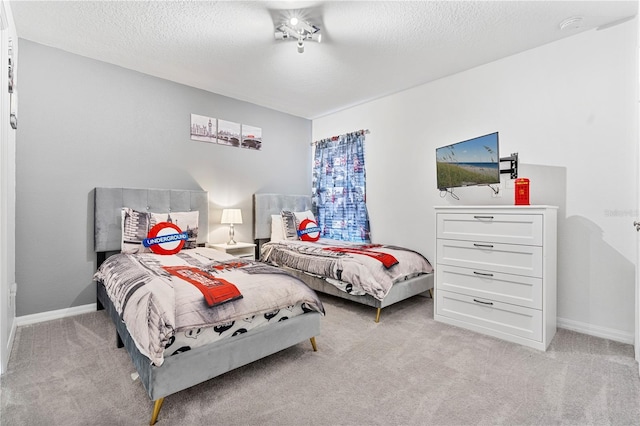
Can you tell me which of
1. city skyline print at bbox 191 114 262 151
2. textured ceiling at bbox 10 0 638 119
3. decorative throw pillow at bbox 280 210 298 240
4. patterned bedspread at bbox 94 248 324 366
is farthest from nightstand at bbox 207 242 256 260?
textured ceiling at bbox 10 0 638 119

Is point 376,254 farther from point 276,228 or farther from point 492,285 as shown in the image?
point 276,228

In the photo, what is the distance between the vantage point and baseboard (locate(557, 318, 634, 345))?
2.44m

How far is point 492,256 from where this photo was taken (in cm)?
258

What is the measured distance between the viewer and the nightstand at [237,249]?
3.78 m

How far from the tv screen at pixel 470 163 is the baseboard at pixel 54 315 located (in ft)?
12.6

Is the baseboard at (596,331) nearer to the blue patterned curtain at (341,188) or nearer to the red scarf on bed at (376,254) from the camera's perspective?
the red scarf on bed at (376,254)

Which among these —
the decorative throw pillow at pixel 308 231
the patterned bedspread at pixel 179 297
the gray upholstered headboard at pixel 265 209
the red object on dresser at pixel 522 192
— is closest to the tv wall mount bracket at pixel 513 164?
the red object on dresser at pixel 522 192

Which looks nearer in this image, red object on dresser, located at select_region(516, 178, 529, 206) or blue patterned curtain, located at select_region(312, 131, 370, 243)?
red object on dresser, located at select_region(516, 178, 529, 206)

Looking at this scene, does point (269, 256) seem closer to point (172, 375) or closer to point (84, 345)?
point (84, 345)

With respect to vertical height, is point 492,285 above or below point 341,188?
below

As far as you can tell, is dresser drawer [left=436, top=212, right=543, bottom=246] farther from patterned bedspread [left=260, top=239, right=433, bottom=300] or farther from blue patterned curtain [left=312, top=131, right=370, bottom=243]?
blue patterned curtain [left=312, top=131, right=370, bottom=243]

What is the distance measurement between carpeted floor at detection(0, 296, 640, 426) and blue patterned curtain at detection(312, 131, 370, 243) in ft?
7.04

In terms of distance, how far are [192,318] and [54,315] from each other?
2288mm

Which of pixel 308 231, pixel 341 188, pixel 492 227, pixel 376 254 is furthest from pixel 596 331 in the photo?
pixel 341 188
